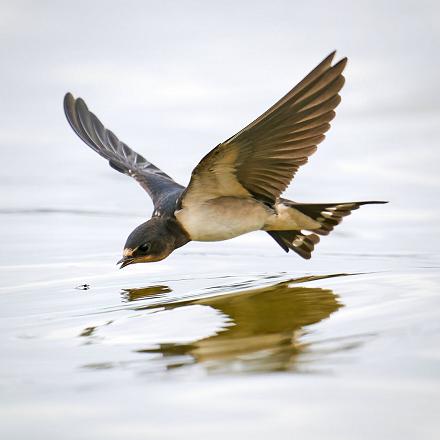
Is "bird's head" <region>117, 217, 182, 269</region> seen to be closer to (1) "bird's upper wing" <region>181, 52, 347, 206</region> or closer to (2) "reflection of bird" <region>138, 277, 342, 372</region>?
(1) "bird's upper wing" <region>181, 52, 347, 206</region>

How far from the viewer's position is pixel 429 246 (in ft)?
20.5

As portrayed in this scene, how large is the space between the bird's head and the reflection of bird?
0.47 meters

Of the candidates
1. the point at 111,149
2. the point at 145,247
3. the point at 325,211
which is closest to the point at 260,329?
the point at 145,247

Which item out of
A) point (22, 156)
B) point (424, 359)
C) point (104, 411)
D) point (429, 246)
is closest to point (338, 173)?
point (429, 246)

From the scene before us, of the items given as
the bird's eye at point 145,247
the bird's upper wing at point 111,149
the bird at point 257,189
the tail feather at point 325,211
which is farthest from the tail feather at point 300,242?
the bird's eye at point 145,247

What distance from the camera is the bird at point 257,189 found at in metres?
4.64

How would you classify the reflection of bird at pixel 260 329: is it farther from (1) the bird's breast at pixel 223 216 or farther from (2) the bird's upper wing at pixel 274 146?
(2) the bird's upper wing at pixel 274 146

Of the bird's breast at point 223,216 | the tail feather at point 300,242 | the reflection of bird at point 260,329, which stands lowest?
the reflection of bird at point 260,329

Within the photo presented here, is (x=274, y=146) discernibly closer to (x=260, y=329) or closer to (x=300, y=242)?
(x=260, y=329)

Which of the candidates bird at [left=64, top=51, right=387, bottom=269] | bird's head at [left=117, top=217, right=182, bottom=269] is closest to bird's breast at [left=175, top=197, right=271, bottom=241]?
bird at [left=64, top=51, right=387, bottom=269]

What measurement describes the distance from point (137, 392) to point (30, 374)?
47cm

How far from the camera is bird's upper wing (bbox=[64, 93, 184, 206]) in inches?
249

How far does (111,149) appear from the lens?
6766mm

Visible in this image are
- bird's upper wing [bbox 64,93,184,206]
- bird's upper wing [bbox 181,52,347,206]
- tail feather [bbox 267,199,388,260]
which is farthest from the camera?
bird's upper wing [bbox 64,93,184,206]
